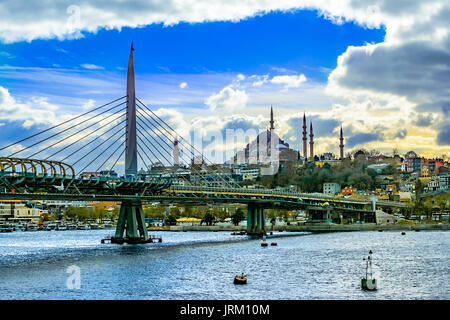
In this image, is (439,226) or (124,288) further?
(439,226)

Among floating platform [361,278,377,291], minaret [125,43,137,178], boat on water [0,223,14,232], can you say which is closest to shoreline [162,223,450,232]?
boat on water [0,223,14,232]

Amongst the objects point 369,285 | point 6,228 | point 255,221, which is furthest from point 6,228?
point 369,285

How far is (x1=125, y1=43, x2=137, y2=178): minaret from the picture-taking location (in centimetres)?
8319

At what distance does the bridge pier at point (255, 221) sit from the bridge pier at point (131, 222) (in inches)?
1451

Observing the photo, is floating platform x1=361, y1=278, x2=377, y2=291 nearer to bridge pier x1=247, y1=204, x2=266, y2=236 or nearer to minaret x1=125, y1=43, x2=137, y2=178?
minaret x1=125, y1=43, x2=137, y2=178

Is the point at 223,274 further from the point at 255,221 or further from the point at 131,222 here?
the point at 255,221

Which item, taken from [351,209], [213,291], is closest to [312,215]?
[351,209]

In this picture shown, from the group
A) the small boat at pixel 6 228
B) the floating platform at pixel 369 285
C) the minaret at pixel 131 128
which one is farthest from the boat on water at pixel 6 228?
the floating platform at pixel 369 285

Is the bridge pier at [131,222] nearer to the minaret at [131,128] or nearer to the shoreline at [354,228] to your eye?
the minaret at [131,128]

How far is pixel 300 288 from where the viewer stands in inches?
1790

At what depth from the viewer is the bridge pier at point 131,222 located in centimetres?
8836
